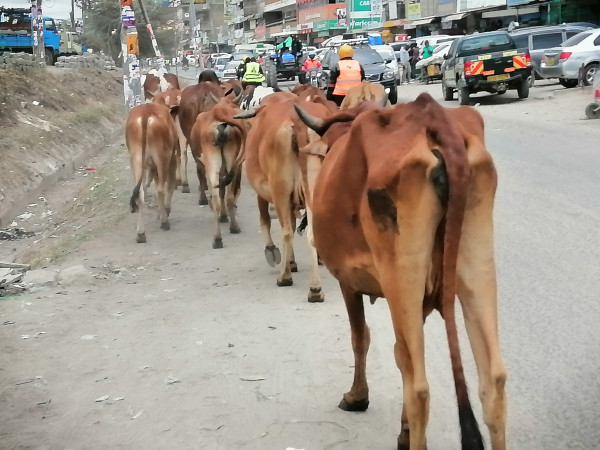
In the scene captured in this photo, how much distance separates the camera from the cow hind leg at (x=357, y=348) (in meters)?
4.79

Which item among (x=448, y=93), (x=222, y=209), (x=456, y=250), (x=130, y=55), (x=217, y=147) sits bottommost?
(x=222, y=209)

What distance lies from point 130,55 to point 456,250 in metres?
20.5

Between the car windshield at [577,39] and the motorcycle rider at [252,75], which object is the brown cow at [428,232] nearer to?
the motorcycle rider at [252,75]

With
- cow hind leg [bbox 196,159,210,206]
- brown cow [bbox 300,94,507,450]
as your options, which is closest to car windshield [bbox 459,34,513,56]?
cow hind leg [bbox 196,159,210,206]

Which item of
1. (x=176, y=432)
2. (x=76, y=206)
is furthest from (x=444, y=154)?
(x=76, y=206)

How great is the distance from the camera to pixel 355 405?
5.28 metres

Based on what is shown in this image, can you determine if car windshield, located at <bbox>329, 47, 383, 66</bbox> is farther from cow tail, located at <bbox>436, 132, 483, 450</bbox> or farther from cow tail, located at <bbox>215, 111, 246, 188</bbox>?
cow tail, located at <bbox>436, 132, 483, 450</bbox>

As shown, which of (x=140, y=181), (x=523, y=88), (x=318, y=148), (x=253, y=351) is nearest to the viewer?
(x=318, y=148)

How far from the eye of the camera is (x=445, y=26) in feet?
201

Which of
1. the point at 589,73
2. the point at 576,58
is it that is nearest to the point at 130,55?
the point at 576,58

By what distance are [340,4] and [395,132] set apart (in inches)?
3281

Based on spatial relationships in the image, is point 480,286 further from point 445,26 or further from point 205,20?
point 205,20

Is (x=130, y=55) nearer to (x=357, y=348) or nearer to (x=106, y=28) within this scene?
(x=357, y=348)

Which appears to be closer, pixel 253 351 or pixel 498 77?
pixel 253 351
